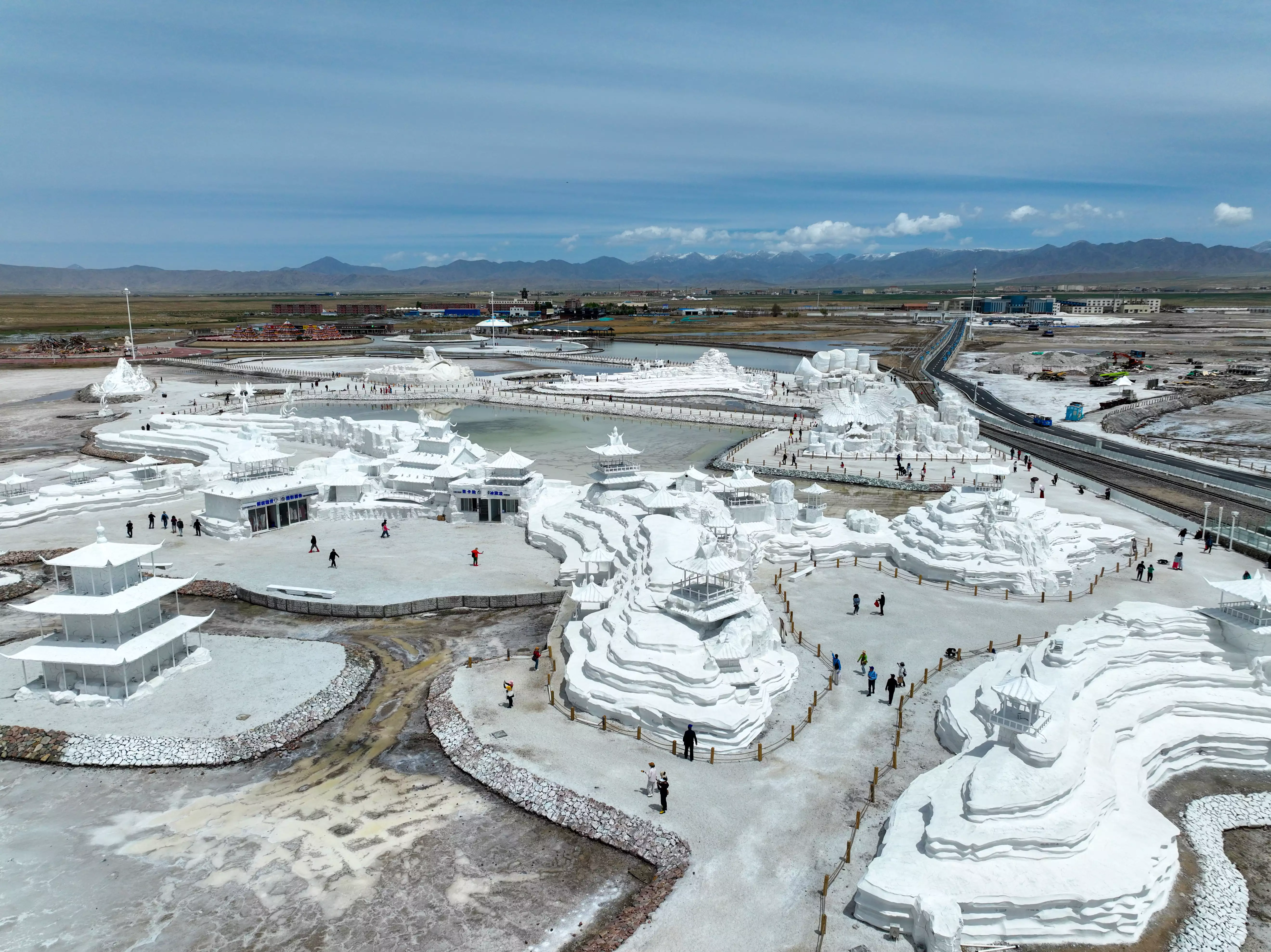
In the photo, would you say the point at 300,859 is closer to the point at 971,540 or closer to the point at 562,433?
the point at 971,540

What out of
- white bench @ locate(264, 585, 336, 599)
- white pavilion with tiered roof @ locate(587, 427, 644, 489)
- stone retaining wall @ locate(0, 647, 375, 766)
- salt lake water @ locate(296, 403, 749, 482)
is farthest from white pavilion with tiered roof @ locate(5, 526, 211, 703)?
salt lake water @ locate(296, 403, 749, 482)

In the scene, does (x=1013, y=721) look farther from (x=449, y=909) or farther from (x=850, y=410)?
(x=850, y=410)

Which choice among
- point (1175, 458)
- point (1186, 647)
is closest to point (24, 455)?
point (1186, 647)

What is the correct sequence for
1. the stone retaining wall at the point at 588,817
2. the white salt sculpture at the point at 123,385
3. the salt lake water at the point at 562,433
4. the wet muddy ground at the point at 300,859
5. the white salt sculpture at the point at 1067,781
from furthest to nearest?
the white salt sculpture at the point at 123,385 → the salt lake water at the point at 562,433 → the stone retaining wall at the point at 588,817 → the wet muddy ground at the point at 300,859 → the white salt sculpture at the point at 1067,781

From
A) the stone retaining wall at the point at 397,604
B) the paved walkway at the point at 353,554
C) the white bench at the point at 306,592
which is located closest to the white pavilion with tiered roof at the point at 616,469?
the paved walkway at the point at 353,554

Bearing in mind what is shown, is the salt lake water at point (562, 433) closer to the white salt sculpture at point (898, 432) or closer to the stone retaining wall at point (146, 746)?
the white salt sculpture at point (898, 432)

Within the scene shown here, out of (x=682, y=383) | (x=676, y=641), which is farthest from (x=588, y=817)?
(x=682, y=383)
